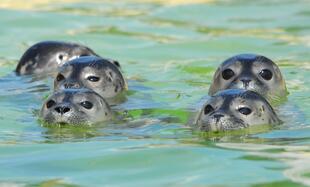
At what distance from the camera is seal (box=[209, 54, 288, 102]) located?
369 inches

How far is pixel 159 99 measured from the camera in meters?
10.1

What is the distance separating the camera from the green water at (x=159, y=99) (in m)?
6.78

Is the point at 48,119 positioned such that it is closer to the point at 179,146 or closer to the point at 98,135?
the point at 98,135

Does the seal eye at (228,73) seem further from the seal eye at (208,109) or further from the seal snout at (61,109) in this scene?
the seal snout at (61,109)

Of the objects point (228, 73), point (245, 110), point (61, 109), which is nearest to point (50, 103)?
point (61, 109)

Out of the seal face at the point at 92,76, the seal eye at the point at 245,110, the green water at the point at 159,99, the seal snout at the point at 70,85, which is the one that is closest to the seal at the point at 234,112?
the seal eye at the point at 245,110

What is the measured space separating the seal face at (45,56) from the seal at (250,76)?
2335 mm

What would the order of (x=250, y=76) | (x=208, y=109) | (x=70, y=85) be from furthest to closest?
(x=70, y=85) < (x=250, y=76) < (x=208, y=109)

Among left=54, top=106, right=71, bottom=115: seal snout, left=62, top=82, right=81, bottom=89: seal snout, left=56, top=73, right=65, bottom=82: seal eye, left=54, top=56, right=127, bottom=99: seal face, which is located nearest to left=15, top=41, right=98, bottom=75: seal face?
left=54, top=56, right=127, bottom=99: seal face

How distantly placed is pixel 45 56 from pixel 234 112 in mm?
3915

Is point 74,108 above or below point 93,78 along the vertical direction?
below

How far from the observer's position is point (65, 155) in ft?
24.1

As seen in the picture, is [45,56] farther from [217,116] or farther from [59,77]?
[217,116]

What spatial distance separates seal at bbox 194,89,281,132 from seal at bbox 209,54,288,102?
3.59 ft
